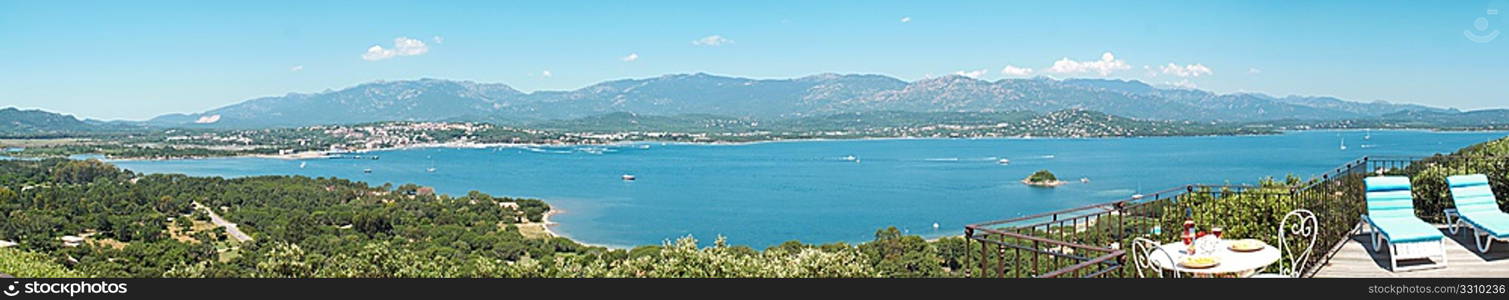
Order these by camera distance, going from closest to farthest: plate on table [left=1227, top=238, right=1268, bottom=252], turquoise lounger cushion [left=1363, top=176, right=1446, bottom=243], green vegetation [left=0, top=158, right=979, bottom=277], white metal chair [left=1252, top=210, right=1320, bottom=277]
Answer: plate on table [left=1227, top=238, right=1268, bottom=252], white metal chair [left=1252, top=210, right=1320, bottom=277], turquoise lounger cushion [left=1363, top=176, right=1446, bottom=243], green vegetation [left=0, top=158, right=979, bottom=277]

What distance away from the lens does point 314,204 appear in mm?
42031

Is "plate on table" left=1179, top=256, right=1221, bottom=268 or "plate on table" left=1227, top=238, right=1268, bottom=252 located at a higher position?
"plate on table" left=1227, top=238, right=1268, bottom=252

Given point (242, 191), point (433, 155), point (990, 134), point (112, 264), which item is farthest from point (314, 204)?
point (990, 134)

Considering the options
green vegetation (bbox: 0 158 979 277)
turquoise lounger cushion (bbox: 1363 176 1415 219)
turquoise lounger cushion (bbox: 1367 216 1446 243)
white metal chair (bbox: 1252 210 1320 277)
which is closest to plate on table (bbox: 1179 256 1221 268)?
white metal chair (bbox: 1252 210 1320 277)

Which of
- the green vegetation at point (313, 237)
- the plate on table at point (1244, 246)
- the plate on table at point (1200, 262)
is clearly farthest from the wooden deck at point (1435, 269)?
the green vegetation at point (313, 237)

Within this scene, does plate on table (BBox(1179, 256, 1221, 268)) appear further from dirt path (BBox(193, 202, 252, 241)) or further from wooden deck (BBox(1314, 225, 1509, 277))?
dirt path (BBox(193, 202, 252, 241))

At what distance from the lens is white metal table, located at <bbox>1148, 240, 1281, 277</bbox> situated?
12.3ft

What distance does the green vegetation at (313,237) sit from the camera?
11.2 metres

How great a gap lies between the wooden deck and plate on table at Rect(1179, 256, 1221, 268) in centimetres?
105

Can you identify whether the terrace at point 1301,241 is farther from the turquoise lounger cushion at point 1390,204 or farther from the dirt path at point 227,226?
the dirt path at point 227,226

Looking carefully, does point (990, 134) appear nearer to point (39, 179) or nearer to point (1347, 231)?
point (39, 179)

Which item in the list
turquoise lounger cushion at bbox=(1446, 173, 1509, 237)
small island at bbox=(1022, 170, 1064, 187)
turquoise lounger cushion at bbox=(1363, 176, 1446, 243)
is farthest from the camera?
small island at bbox=(1022, 170, 1064, 187)

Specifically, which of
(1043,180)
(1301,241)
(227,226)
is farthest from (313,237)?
(1043,180)

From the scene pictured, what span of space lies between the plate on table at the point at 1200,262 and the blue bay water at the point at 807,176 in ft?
107
